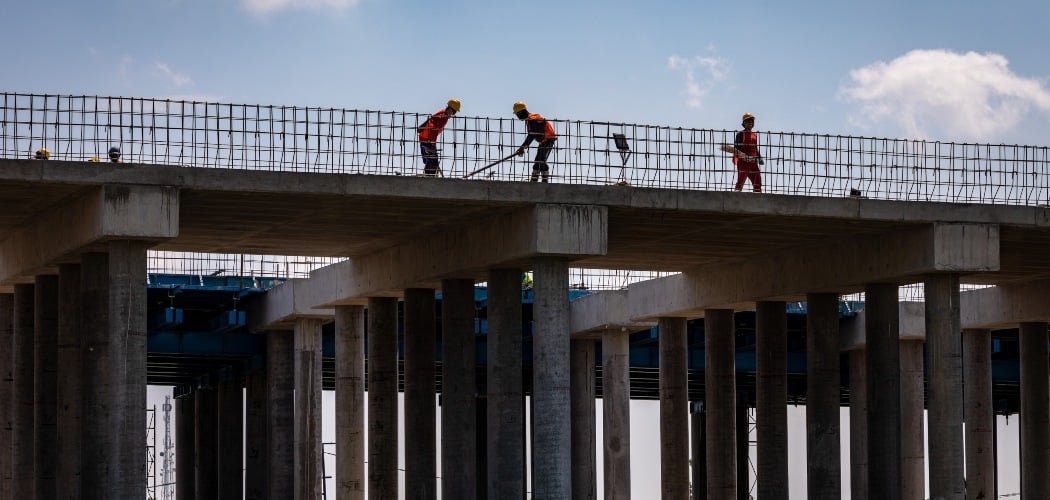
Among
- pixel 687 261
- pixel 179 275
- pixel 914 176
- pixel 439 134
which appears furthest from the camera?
pixel 179 275

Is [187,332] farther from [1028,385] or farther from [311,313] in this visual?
[1028,385]

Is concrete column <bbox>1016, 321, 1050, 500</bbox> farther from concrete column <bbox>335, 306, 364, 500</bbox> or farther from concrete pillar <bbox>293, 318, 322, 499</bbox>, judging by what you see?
concrete pillar <bbox>293, 318, 322, 499</bbox>

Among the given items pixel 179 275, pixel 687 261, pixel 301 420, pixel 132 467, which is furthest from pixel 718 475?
pixel 132 467

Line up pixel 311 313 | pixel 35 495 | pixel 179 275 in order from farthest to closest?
pixel 179 275 < pixel 311 313 < pixel 35 495

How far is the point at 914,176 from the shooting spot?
3631cm

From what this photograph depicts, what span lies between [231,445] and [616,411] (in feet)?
40.8

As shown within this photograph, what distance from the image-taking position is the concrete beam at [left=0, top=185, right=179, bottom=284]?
30.1 meters

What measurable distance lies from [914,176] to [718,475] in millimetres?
13141

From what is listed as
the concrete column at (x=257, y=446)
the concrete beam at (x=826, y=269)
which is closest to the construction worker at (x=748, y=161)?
the concrete beam at (x=826, y=269)

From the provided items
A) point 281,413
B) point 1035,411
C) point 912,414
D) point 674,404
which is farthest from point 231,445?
point 1035,411

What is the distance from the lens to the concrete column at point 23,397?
1577 inches

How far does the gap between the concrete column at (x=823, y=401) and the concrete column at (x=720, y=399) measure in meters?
3.98

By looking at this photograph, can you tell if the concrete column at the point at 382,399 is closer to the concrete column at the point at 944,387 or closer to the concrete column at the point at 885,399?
the concrete column at the point at 885,399

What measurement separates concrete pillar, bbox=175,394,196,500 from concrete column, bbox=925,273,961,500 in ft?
107
